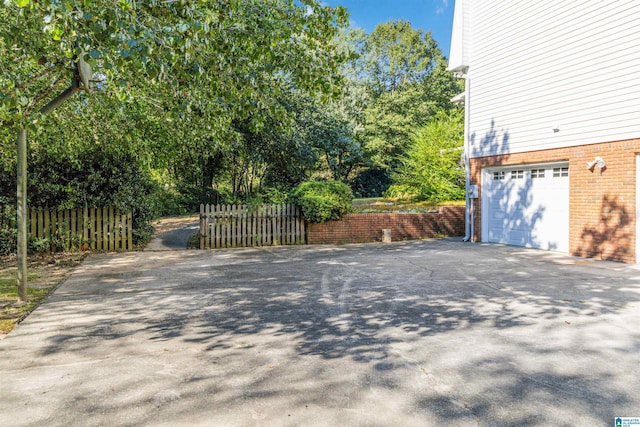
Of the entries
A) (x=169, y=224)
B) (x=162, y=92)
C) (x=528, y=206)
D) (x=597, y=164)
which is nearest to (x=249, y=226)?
(x=162, y=92)

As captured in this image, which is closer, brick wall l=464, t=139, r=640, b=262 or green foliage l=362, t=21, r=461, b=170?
brick wall l=464, t=139, r=640, b=262

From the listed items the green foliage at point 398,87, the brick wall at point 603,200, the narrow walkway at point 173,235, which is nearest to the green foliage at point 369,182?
the green foliage at point 398,87

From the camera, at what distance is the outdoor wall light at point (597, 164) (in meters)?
9.36

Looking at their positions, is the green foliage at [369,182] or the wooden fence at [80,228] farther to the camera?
the green foliage at [369,182]

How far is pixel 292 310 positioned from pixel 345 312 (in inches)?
25.7

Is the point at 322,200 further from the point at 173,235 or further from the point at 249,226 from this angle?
the point at 173,235

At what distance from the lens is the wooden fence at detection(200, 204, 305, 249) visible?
39.6 ft

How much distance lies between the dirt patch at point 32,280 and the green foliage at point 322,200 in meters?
5.75

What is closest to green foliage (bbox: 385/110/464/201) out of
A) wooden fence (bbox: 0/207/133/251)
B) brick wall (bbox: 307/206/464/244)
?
brick wall (bbox: 307/206/464/244)

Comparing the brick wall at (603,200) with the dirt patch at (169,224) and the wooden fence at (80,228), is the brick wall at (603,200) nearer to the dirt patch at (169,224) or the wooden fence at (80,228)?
the wooden fence at (80,228)

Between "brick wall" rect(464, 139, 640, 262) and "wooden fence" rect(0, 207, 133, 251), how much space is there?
427 inches

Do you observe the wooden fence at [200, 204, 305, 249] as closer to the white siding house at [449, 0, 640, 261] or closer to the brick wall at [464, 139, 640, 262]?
the white siding house at [449, 0, 640, 261]

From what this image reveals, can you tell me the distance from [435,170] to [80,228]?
1330 cm

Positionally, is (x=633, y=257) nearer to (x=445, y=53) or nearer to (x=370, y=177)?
(x=370, y=177)
